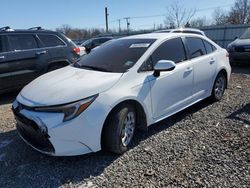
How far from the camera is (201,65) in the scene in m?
4.87

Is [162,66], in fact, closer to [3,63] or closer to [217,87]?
[217,87]

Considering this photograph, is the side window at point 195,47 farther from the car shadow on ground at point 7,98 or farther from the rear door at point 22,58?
the car shadow on ground at point 7,98

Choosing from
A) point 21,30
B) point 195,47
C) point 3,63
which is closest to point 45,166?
point 195,47

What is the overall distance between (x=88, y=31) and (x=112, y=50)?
2165 inches

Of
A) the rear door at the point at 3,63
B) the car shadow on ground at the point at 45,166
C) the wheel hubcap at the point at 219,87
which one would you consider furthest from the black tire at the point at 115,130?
the rear door at the point at 3,63

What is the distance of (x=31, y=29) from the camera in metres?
6.88

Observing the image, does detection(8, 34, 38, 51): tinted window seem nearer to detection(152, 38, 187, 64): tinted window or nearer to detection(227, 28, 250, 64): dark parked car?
detection(152, 38, 187, 64): tinted window

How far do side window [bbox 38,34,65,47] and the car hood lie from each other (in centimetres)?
333

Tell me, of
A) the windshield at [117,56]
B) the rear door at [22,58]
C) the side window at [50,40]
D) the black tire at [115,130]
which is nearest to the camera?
the black tire at [115,130]

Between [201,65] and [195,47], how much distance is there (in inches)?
14.6

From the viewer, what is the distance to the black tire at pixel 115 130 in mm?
3293

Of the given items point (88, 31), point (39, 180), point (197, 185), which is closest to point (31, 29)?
point (39, 180)

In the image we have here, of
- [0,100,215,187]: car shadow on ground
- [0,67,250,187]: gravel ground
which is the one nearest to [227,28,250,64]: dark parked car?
[0,67,250,187]: gravel ground

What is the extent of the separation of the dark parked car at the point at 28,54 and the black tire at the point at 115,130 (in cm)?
392
